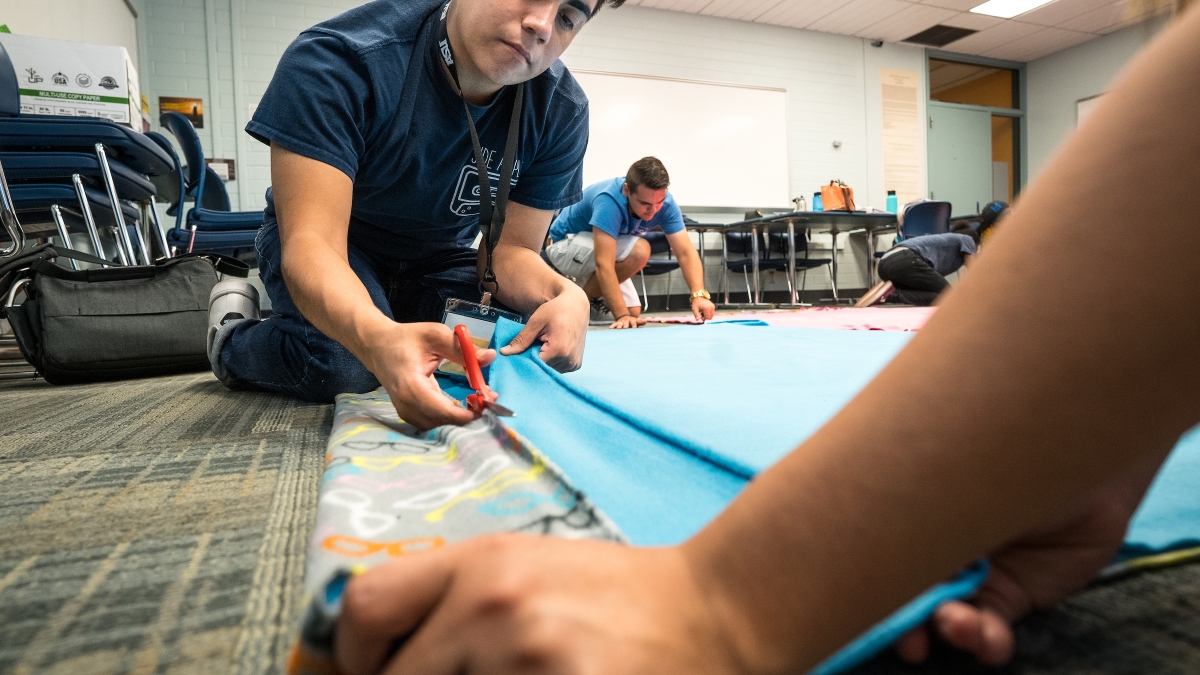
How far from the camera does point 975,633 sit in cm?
31

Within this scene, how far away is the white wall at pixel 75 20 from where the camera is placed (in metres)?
2.73

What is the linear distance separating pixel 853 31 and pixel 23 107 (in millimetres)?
6109

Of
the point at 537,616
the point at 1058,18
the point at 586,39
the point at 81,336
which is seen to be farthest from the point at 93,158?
the point at 1058,18

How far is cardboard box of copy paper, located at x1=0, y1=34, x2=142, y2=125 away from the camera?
2.40m

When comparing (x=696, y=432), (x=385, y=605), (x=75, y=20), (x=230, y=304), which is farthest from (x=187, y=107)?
(x=385, y=605)

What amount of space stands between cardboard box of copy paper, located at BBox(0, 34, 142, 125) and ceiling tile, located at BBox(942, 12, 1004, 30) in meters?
6.08

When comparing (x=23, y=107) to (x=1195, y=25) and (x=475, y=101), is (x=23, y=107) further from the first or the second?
(x=1195, y=25)

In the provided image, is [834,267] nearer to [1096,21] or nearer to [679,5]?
[679,5]

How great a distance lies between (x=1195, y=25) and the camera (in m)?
0.21

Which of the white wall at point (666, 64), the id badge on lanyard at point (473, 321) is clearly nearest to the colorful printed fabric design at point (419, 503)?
the id badge on lanyard at point (473, 321)

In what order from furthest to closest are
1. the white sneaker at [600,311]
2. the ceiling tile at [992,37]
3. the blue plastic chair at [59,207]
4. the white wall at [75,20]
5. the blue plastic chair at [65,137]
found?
1. the ceiling tile at [992,37]
2. the white sneaker at [600,311]
3. the white wall at [75,20]
4. the blue plastic chair at [59,207]
5. the blue plastic chair at [65,137]

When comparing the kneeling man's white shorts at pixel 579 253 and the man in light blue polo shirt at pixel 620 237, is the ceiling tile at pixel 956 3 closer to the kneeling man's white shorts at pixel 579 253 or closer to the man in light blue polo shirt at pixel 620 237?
the man in light blue polo shirt at pixel 620 237

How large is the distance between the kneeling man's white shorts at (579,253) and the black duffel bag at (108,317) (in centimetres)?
175

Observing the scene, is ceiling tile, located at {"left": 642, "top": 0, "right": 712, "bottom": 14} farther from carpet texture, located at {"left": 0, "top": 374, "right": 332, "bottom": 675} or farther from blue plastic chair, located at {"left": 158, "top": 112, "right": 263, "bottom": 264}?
carpet texture, located at {"left": 0, "top": 374, "right": 332, "bottom": 675}
